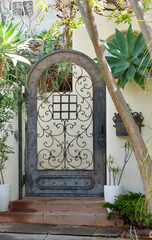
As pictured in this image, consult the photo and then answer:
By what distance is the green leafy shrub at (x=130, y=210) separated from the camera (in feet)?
16.6

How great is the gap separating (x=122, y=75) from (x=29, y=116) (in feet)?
5.84

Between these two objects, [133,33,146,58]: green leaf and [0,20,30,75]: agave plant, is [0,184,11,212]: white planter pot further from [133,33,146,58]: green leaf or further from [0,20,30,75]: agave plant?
[133,33,146,58]: green leaf

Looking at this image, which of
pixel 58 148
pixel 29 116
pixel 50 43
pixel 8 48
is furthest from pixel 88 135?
pixel 50 43

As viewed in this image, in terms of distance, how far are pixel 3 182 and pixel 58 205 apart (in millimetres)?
933

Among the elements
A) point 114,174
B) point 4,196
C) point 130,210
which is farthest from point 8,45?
point 130,210

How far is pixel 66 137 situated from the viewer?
6.70 m

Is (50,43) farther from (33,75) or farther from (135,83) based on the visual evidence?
(135,83)

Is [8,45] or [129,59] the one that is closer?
[129,59]

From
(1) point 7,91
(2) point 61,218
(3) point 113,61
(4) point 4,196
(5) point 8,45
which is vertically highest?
(5) point 8,45

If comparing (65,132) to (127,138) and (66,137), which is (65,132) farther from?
(127,138)

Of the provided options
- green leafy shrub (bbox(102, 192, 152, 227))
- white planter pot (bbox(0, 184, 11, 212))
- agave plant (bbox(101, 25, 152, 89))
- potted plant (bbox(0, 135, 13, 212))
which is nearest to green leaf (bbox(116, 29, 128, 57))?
agave plant (bbox(101, 25, 152, 89))

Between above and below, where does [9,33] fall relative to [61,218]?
above

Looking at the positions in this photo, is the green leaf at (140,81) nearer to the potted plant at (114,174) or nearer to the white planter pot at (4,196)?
the potted plant at (114,174)

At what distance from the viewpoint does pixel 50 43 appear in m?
8.52
